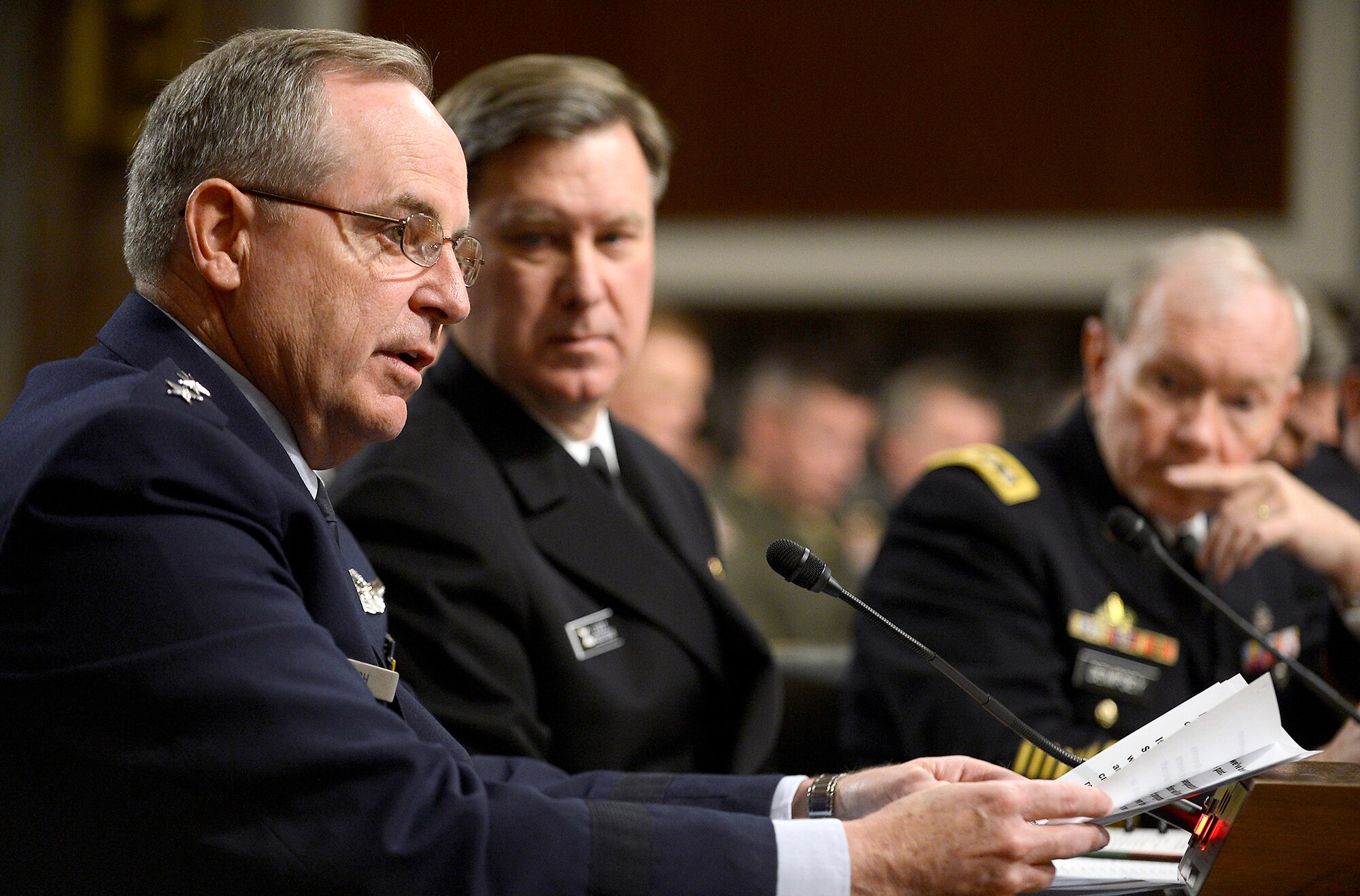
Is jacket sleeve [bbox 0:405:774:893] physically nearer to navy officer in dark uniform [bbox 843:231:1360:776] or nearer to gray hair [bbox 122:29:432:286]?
gray hair [bbox 122:29:432:286]

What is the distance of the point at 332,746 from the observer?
3.27ft

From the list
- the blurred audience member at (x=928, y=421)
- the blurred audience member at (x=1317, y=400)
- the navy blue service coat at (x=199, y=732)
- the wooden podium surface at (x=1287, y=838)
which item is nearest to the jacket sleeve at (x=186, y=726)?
the navy blue service coat at (x=199, y=732)

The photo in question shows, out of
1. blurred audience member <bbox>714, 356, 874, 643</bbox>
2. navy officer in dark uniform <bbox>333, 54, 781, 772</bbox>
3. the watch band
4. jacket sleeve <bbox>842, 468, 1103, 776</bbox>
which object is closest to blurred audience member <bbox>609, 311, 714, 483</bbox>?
blurred audience member <bbox>714, 356, 874, 643</bbox>

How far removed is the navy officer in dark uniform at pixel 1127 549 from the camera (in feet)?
6.69

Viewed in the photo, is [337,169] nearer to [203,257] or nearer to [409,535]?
[203,257]

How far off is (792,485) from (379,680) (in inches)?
153

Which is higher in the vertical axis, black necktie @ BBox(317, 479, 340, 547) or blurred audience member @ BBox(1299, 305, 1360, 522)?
black necktie @ BBox(317, 479, 340, 547)

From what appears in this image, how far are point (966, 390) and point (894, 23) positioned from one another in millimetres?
1595

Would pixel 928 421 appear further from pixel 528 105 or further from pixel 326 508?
pixel 326 508

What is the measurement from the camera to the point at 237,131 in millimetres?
1285

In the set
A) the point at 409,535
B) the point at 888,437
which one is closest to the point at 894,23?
the point at 888,437

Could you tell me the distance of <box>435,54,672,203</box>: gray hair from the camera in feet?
6.29

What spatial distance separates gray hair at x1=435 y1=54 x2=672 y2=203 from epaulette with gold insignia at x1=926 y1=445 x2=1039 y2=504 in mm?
734

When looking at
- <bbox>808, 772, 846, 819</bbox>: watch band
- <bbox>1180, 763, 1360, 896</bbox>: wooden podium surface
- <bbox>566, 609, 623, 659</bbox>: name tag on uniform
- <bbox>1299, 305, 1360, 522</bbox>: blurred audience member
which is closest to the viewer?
<bbox>1180, 763, 1360, 896</bbox>: wooden podium surface
